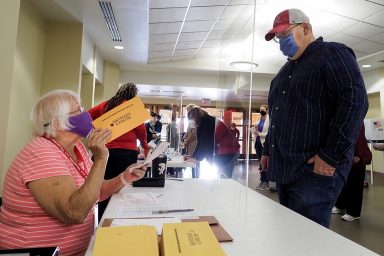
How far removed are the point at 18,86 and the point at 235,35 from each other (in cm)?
258

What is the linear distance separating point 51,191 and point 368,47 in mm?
5890

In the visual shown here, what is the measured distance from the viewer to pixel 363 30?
14.7ft

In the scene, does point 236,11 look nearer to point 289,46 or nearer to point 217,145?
point 217,145

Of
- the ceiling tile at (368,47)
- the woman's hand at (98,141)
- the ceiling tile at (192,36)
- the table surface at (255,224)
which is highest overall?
the ceiling tile at (192,36)

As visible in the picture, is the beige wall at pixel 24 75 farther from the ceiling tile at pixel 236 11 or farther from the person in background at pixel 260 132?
the person in background at pixel 260 132

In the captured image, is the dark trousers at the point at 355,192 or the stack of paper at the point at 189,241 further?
the dark trousers at the point at 355,192

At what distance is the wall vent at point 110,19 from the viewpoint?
3537mm

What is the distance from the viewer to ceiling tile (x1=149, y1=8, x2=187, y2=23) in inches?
152

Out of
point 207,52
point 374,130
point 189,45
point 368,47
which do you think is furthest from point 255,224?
point 374,130

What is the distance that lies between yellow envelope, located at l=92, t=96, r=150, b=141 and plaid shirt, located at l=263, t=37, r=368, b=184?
27.1 inches

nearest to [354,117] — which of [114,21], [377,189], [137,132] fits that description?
[137,132]

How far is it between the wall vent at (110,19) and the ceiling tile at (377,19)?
3.54m

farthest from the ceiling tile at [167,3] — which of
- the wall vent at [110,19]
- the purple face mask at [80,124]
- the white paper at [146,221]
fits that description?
the white paper at [146,221]

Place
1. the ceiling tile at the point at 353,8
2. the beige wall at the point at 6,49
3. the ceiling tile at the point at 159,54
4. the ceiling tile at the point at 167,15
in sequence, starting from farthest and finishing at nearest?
the ceiling tile at the point at 159,54
the ceiling tile at the point at 167,15
the ceiling tile at the point at 353,8
the beige wall at the point at 6,49
